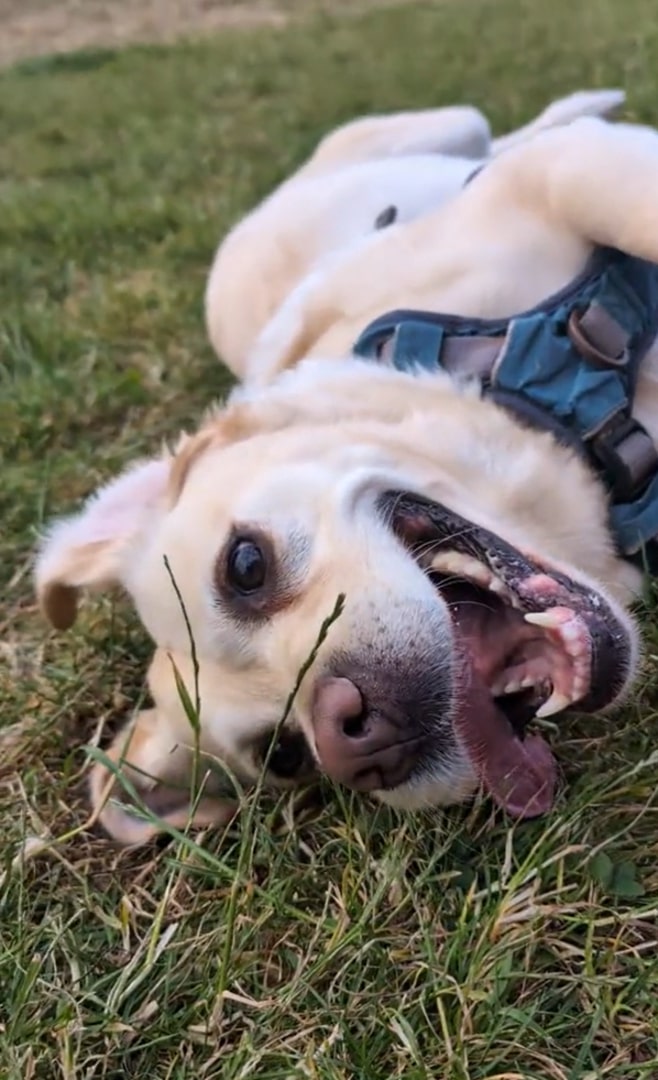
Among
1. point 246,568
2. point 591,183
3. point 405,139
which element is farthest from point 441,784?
point 405,139

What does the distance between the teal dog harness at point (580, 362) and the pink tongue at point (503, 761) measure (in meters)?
0.56

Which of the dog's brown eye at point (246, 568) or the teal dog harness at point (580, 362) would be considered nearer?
the dog's brown eye at point (246, 568)

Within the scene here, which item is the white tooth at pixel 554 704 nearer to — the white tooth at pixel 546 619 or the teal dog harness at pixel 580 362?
the white tooth at pixel 546 619

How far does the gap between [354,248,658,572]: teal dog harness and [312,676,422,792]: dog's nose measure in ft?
2.40

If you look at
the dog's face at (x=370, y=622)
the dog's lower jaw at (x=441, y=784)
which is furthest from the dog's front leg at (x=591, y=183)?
the dog's lower jaw at (x=441, y=784)

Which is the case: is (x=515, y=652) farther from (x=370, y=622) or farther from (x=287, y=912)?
(x=287, y=912)

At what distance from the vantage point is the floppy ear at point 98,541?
95.5 inches

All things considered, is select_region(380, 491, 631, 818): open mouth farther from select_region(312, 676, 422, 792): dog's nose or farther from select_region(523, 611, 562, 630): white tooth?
select_region(312, 676, 422, 792): dog's nose

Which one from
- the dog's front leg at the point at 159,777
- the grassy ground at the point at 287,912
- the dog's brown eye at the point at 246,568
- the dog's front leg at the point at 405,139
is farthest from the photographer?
the dog's front leg at the point at 405,139

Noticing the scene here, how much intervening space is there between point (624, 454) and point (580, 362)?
0.22 meters

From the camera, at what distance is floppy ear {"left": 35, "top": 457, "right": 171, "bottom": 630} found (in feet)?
7.96

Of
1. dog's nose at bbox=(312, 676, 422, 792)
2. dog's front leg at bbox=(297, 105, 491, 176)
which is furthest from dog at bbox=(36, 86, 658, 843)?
dog's front leg at bbox=(297, 105, 491, 176)

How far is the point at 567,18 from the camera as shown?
306 inches

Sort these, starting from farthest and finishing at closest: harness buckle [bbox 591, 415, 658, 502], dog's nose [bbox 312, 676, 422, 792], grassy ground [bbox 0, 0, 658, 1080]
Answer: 1. harness buckle [bbox 591, 415, 658, 502]
2. dog's nose [bbox 312, 676, 422, 792]
3. grassy ground [bbox 0, 0, 658, 1080]
